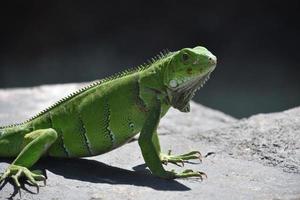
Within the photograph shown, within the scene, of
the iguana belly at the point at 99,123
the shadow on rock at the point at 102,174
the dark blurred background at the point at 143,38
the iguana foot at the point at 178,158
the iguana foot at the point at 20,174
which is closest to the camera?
the iguana foot at the point at 20,174

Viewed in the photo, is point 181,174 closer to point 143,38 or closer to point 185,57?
point 185,57

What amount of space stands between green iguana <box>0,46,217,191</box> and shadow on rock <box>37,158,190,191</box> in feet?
0.27

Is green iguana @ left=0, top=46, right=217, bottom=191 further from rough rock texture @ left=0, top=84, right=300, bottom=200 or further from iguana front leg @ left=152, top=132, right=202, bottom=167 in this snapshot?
iguana front leg @ left=152, top=132, right=202, bottom=167

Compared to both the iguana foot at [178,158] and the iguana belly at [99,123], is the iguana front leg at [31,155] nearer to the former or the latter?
the iguana belly at [99,123]

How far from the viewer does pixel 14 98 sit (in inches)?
345

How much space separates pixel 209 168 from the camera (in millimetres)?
5512

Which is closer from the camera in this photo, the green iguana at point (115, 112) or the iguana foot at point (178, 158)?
the green iguana at point (115, 112)

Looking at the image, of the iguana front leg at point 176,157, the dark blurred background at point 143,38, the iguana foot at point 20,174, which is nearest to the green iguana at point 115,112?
the iguana foot at point 20,174

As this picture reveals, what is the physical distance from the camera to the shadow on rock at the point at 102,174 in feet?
16.4

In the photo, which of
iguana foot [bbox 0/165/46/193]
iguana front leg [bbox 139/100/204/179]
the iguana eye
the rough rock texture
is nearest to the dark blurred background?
the rough rock texture

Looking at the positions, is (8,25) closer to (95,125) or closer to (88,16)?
(88,16)

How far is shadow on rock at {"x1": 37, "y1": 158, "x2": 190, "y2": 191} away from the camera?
16.4 ft

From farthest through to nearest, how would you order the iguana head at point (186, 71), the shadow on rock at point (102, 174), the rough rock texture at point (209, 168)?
the iguana head at point (186, 71) < the shadow on rock at point (102, 174) < the rough rock texture at point (209, 168)

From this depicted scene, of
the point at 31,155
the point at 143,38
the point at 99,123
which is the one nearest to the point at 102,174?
the point at 99,123
